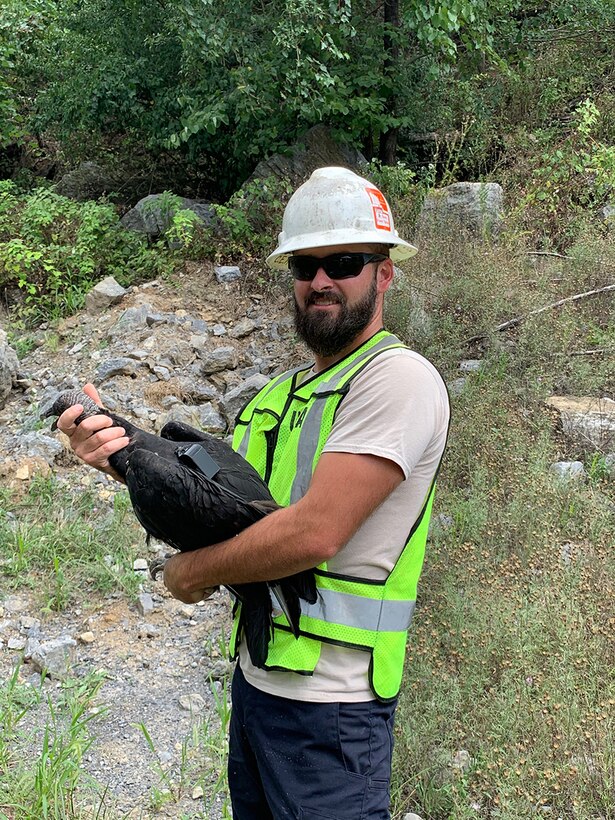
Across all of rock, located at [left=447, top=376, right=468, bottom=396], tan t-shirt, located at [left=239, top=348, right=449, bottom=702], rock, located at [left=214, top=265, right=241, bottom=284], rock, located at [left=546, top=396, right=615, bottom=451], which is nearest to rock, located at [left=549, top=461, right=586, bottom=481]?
rock, located at [left=546, top=396, right=615, bottom=451]

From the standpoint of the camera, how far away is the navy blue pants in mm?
1520

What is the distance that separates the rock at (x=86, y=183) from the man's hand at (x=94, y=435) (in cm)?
752

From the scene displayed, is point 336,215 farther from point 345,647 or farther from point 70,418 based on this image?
point 345,647

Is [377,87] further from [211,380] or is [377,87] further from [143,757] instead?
[143,757]

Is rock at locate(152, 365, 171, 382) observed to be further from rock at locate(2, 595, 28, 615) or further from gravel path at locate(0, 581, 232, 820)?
rock at locate(2, 595, 28, 615)

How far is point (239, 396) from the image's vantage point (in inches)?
213

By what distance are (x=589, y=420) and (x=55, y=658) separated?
3.24 m

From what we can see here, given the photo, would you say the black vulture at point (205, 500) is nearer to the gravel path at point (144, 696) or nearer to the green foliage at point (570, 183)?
the gravel path at point (144, 696)

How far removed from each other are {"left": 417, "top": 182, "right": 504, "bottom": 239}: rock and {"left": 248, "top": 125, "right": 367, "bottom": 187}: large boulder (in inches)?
51.2

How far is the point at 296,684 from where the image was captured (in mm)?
1556

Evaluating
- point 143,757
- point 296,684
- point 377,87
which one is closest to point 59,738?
point 143,757

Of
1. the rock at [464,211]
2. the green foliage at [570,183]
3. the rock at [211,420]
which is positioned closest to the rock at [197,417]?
the rock at [211,420]

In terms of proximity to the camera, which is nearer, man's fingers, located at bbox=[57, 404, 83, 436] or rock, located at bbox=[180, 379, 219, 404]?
man's fingers, located at bbox=[57, 404, 83, 436]

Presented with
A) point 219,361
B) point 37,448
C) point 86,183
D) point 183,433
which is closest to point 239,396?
point 219,361
